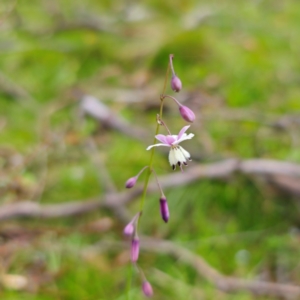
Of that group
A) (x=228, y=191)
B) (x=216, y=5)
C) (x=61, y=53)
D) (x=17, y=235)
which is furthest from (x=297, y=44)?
(x=17, y=235)

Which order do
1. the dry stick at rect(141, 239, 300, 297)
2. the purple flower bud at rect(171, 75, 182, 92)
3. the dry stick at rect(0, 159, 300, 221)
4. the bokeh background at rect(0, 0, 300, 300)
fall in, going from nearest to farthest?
the purple flower bud at rect(171, 75, 182, 92)
the dry stick at rect(141, 239, 300, 297)
the bokeh background at rect(0, 0, 300, 300)
the dry stick at rect(0, 159, 300, 221)

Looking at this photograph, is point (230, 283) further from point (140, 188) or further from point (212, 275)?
point (140, 188)

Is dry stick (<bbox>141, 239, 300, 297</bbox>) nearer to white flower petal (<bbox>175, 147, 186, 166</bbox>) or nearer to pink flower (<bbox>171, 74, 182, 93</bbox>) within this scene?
white flower petal (<bbox>175, 147, 186, 166</bbox>)

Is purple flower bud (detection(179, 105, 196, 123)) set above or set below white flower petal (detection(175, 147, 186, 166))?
above

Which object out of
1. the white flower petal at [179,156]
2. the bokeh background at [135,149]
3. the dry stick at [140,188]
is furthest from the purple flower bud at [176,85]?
the dry stick at [140,188]

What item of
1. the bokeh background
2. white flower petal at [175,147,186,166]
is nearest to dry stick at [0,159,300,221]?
the bokeh background

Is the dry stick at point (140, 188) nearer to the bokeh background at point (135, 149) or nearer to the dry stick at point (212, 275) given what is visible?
the bokeh background at point (135, 149)

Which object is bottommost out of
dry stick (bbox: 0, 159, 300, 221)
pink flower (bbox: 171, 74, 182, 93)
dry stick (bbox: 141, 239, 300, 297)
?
dry stick (bbox: 141, 239, 300, 297)

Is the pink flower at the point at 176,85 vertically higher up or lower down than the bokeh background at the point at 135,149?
lower down

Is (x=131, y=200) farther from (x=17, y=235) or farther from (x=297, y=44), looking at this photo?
(x=297, y=44)
